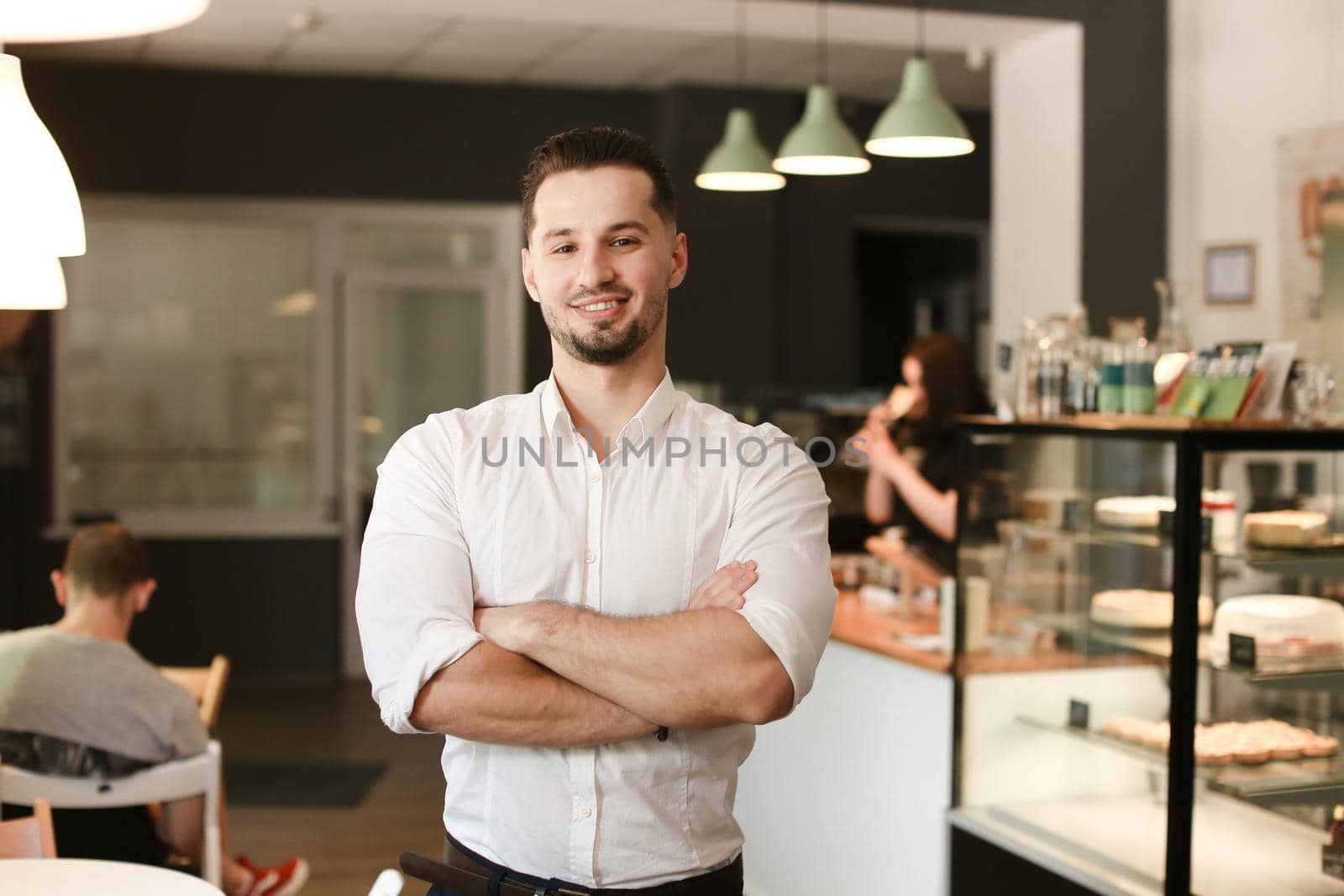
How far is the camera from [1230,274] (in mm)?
4934

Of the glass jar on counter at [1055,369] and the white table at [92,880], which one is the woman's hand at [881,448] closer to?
the glass jar on counter at [1055,369]

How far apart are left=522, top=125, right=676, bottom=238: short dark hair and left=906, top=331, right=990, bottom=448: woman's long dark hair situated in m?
3.11

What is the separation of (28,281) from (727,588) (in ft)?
4.40

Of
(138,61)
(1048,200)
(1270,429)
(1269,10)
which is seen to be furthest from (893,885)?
(138,61)

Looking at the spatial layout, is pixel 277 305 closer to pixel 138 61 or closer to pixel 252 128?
pixel 252 128

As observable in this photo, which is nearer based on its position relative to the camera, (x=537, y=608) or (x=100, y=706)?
(x=537, y=608)

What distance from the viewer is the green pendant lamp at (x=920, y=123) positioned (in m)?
4.29

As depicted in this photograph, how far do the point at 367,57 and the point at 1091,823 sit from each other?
5441 mm

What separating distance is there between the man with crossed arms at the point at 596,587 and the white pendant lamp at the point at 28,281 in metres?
0.86

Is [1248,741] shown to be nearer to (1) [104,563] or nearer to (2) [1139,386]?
(2) [1139,386]

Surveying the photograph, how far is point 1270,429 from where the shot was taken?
111 inches

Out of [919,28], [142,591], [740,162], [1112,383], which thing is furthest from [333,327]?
[1112,383]

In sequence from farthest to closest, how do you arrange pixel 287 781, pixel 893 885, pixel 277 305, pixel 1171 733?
pixel 277 305 → pixel 287 781 → pixel 893 885 → pixel 1171 733

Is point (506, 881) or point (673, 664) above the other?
point (673, 664)
